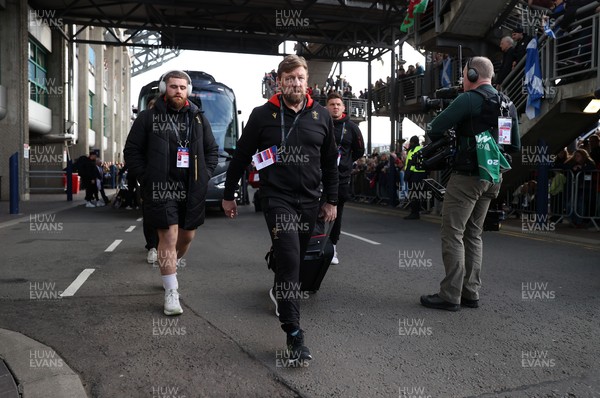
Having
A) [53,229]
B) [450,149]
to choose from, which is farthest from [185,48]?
[450,149]

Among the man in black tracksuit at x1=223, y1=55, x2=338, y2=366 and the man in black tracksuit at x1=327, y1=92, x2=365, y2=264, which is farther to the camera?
the man in black tracksuit at x1=327, y1=92, x2=365, y2=264

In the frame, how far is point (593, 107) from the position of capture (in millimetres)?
10508

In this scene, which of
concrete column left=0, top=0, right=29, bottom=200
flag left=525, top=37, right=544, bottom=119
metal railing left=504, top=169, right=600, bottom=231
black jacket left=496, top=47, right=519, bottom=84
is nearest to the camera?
metal railing left=504, top=169, right=600, bottom=231

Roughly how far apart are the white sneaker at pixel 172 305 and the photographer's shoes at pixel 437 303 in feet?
7.26

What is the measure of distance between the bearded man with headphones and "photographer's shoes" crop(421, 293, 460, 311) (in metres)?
2.22

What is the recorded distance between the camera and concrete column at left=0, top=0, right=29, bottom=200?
19.3 meters

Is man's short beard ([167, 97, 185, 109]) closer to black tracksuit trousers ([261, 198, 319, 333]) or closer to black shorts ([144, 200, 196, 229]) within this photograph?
black shorts ([144, 200, 196, 229])

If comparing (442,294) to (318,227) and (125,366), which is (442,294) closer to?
(318,227)

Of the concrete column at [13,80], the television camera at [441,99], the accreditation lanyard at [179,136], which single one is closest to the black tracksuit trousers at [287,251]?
the accreditation lanyard at [179,136]

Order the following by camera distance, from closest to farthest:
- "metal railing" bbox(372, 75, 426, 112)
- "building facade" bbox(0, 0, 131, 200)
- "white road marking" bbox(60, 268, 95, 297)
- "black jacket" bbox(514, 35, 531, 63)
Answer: "white road marking" bbox(60, 268, 95, 297) → "black jacket" bbox(514, 35, 531, 63) → "building facade" bbox(0, 0, 131, 200) → "metal railing" bbox(372, 75, 426, 112)

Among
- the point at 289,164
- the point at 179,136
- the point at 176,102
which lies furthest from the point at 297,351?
the point at 176,102

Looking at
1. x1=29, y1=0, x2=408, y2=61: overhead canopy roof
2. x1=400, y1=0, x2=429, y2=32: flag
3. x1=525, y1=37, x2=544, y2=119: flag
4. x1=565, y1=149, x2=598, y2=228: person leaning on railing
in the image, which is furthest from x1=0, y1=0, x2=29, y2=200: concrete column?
x1=565, y1=149, x2=598, y2=228: person leaning on railing

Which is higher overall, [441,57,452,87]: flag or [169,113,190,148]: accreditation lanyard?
A: [441,57,452,87]: flag

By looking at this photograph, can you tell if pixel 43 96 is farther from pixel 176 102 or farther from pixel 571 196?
pixel 176 102
